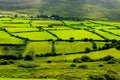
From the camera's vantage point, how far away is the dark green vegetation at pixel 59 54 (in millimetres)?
84062

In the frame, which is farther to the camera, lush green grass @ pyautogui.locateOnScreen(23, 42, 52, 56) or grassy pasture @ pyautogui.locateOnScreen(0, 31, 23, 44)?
grassy pasture @ pyautogui.locateOnScreen(0, 31, 23, 44)

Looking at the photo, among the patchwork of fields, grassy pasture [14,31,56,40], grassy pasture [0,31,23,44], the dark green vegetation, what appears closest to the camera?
the dark green vegetation

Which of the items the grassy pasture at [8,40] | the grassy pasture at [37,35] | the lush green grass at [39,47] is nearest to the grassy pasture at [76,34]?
the grassy pasture at [37,35]

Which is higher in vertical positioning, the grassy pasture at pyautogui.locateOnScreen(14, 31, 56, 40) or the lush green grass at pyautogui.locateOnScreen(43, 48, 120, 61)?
the grassy pasture at pyautogui.locateOnScreen(14, 31, 56, 40)

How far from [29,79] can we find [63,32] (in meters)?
99.5

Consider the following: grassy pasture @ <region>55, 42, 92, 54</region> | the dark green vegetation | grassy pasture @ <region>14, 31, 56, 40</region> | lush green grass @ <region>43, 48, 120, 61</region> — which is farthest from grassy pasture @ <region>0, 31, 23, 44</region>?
lush green grass @ <region>43, 48, 120, 61</region>

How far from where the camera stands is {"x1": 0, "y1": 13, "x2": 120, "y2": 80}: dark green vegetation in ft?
276

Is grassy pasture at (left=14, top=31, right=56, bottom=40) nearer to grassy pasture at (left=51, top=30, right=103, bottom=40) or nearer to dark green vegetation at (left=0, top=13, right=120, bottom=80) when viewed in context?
dark green vegetation at (left=0, top=13, right=120, bottom=80)

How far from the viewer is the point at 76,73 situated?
84.1 m

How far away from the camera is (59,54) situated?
123m

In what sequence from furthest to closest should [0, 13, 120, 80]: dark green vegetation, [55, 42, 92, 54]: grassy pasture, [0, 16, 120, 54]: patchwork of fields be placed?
1. [0, 16, 120, 54]: patchwork of fields
2. [55, 42, 92, 54]: grassy pasture
3. [0, 13, 120, 80]: dark green vegetation

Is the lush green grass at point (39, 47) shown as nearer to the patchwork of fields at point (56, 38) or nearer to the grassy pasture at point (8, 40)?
the patchwork of fields at point (56, 38)

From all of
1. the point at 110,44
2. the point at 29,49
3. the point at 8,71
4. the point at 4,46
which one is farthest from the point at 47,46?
the point at 8,71

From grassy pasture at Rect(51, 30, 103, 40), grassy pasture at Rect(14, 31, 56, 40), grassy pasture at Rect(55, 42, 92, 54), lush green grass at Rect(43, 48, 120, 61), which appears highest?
grassy pasture at Rect(14, 31, 56, 40)
